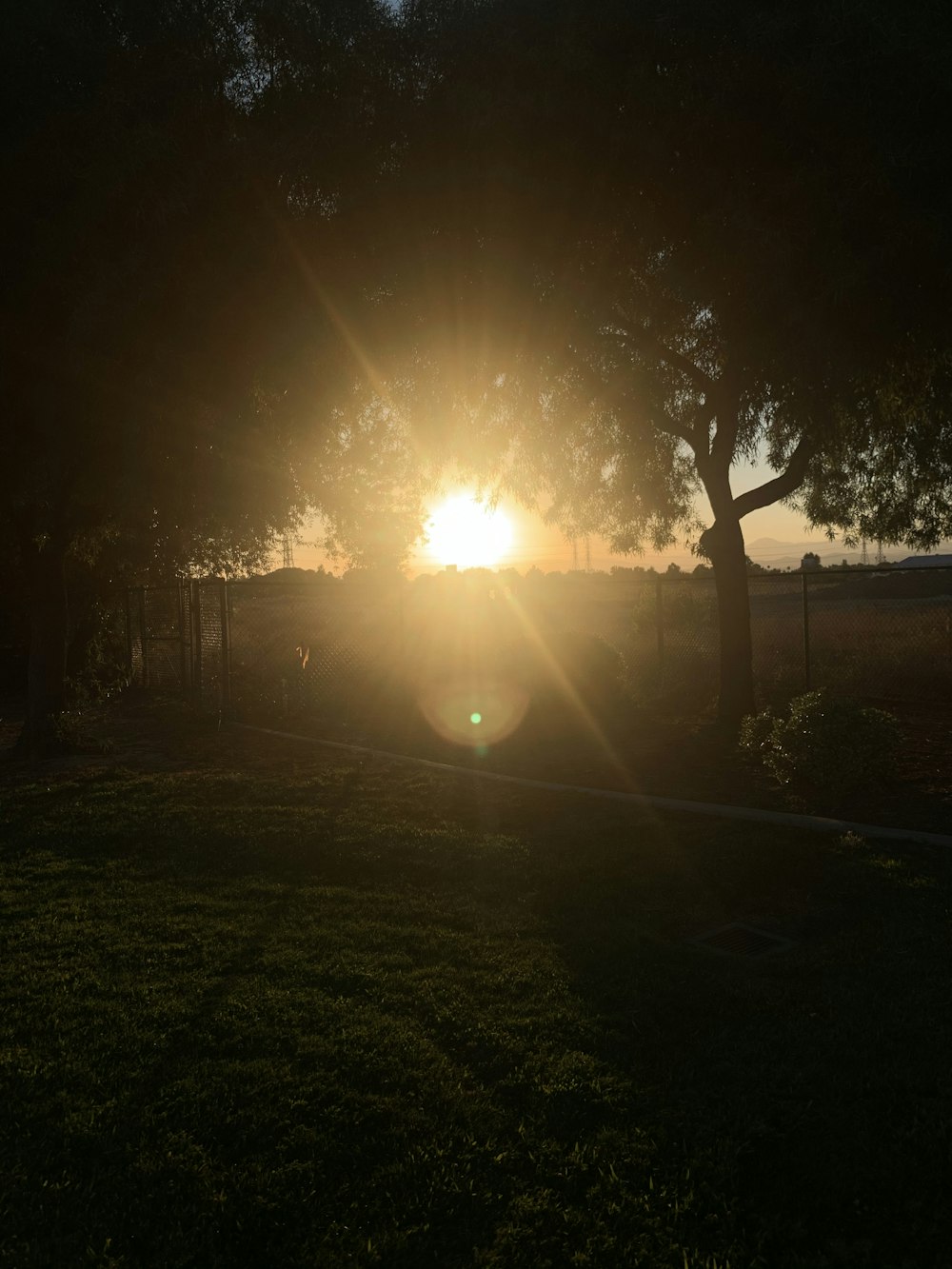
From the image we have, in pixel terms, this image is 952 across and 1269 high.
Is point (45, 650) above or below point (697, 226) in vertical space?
below

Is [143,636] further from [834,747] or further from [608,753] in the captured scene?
[834,747]

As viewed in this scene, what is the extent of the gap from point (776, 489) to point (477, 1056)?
10.2 meters

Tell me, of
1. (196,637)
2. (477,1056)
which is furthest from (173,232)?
(196,637)

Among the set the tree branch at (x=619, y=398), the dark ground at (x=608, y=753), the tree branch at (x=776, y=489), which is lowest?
the dark ground at (x=608, y=753)

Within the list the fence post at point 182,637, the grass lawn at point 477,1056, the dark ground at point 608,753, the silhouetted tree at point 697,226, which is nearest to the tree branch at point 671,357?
the silhouetted tree at point 697,226

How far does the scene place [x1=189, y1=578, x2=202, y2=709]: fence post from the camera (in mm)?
17750

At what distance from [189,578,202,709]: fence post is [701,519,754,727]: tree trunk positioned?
911 centimetres

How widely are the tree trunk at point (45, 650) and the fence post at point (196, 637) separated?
15.1 feet

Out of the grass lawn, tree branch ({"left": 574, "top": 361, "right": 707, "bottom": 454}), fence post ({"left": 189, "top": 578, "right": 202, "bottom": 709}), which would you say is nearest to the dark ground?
fence post ({"left": 189, "top": 578, "right": 202, "bottom": 709})

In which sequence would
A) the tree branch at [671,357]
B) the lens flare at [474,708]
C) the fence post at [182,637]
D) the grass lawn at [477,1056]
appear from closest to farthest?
the grass lawn at [477,1056], the tree branch at [671,357], the lens flare at [474,708], the fence post at [182,637]

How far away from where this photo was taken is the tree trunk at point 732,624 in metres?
12.7

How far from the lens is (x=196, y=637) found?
59.3 ft

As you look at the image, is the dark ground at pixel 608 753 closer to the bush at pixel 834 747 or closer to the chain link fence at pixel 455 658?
the bush at pixel 834 747

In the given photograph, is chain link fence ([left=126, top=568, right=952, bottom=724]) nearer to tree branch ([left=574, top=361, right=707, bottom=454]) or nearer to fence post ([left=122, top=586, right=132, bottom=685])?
fence post ([left=122, top=586, right=132, bottom=685])
